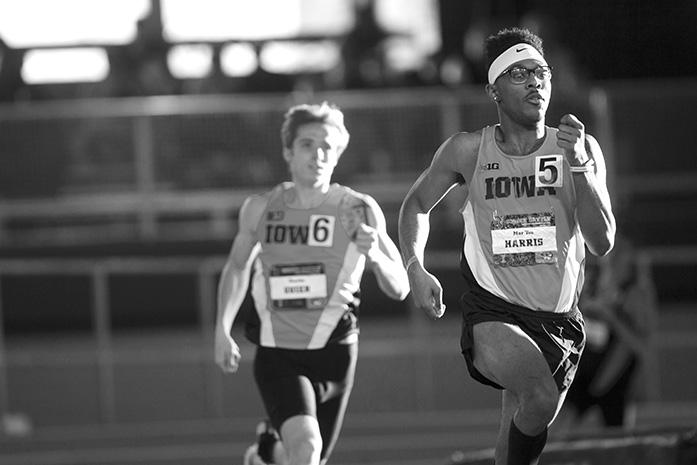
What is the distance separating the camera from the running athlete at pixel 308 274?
716cm

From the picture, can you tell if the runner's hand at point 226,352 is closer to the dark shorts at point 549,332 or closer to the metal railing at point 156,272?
the dark shorts at point 549,332

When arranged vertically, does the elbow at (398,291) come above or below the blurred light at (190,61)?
below

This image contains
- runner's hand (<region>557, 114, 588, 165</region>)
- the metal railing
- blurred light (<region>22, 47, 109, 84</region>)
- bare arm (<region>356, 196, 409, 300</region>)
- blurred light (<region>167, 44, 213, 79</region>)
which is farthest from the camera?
blurred light (<region>167, 44, 213, 79</region>)

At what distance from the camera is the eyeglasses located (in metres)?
6.02

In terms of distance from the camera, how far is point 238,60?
1659 cm

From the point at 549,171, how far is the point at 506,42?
0.57 m

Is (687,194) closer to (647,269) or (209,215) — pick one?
(647,269)

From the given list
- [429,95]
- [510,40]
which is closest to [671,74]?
[429,95]

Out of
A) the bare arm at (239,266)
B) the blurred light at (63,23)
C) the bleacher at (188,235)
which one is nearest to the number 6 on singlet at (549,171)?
the bare arm at (239,266)

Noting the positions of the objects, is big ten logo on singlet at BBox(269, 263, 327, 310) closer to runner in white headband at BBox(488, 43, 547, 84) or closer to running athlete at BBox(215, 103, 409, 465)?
running athlete at BBox(215, 103, 409, 465)

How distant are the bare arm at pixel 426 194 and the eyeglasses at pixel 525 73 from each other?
31cm

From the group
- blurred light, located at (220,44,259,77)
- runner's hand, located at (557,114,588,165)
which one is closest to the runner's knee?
runner's hand, located at (557,114,588,165)

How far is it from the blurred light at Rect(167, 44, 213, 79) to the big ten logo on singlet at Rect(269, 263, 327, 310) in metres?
9.41

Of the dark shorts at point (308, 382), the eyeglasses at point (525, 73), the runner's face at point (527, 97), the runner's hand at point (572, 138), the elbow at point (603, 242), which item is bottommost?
the dark shorts at point (308, 382)
